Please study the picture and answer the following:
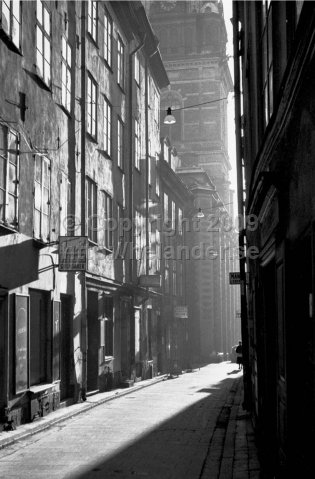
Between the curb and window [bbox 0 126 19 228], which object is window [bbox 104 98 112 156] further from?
window [bbox 0 126 19 228]

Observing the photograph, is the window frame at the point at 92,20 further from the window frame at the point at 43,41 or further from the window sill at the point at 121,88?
the window frame at the point at 43,41

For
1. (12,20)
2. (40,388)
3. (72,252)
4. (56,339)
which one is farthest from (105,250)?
(12,20)

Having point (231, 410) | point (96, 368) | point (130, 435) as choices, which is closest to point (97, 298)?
point (96, 368)

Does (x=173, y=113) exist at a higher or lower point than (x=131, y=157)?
higher

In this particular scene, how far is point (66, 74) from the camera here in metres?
17.6

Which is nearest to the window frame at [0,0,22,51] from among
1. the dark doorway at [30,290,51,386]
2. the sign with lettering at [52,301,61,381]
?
the dark doorway at [30,290,51,386]

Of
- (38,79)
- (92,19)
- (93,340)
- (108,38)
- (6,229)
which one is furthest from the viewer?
(108,38)

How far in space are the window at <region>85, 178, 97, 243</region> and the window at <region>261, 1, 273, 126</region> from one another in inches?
393

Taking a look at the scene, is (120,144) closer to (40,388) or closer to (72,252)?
(72,252)

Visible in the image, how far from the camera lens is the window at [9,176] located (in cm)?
1224

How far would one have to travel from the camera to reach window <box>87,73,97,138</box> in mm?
19719

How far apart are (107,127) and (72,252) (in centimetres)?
801

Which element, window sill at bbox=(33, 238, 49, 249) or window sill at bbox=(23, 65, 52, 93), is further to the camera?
window sill at bbox=(23, 65, 52, 93)

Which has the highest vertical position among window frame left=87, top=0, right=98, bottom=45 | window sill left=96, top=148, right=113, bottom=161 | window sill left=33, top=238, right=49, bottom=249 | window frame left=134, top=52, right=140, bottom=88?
window frame left=134, top=52, right=140, bottom=88
